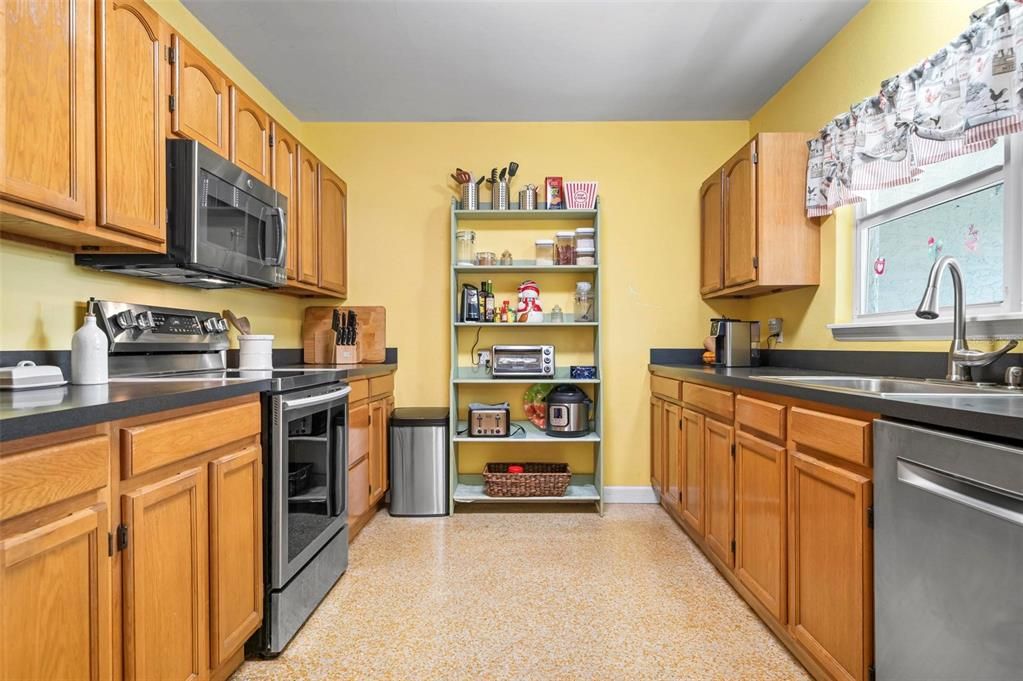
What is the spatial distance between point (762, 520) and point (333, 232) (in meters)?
2.81

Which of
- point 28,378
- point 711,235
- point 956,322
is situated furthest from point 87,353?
point 711,235

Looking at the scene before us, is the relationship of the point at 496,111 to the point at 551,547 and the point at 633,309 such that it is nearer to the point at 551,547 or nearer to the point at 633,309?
the point at 633,309

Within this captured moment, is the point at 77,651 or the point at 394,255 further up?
the point at 394,255

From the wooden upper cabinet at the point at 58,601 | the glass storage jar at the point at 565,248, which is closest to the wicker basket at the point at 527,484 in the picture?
the glass storage jar at the point at 565,248

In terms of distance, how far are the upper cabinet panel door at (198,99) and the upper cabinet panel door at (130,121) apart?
72mm

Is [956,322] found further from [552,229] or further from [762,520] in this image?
[552,229]

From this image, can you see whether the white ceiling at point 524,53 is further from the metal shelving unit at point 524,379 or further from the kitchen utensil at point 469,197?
the metal shelving unit at point 524,379

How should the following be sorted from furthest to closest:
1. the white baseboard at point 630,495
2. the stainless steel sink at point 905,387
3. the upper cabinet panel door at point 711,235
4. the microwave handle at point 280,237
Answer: the white baseboard at point 630,495 < the upper cabinet panel door at point 711,235 < the microwave handle at point 280,237 < the stainless steel sink at point 905,387

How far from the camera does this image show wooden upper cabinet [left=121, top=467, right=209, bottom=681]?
112 cm

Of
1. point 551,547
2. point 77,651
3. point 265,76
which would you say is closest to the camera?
point 77,651

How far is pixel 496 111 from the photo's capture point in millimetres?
3254

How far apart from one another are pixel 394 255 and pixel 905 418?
9.70ft

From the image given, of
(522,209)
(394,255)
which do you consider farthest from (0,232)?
(522,209)

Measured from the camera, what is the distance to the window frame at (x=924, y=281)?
1.62 m
